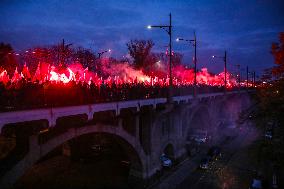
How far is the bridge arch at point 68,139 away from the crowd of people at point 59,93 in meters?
2.82

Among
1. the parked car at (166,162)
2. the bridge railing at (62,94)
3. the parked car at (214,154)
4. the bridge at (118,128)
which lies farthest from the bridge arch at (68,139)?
the parked car at (214,154)

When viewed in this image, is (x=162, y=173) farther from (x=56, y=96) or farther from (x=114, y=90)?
(x=56, y=96)

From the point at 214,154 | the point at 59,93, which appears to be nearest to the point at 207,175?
the point at 214,154

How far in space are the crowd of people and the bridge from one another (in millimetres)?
384

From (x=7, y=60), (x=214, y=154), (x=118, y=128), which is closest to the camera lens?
(x=118, y=128)

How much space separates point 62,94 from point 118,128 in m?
10.0

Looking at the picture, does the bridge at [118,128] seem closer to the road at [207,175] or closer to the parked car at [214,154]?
the road at [207,175]

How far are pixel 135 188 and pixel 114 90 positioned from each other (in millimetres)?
14073

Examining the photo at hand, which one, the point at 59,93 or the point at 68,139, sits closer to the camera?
the point at 59,93

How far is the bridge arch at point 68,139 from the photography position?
60.0ft

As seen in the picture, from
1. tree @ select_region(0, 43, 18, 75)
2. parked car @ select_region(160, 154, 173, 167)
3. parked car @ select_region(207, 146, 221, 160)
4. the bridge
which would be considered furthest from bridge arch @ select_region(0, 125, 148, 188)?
tree @ select_region(0, 43, 18, 75)

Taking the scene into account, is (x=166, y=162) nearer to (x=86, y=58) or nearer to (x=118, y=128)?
(x=118, y=128)

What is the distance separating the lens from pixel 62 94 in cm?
1870

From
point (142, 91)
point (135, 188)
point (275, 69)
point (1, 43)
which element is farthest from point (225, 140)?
point (1, 43)
